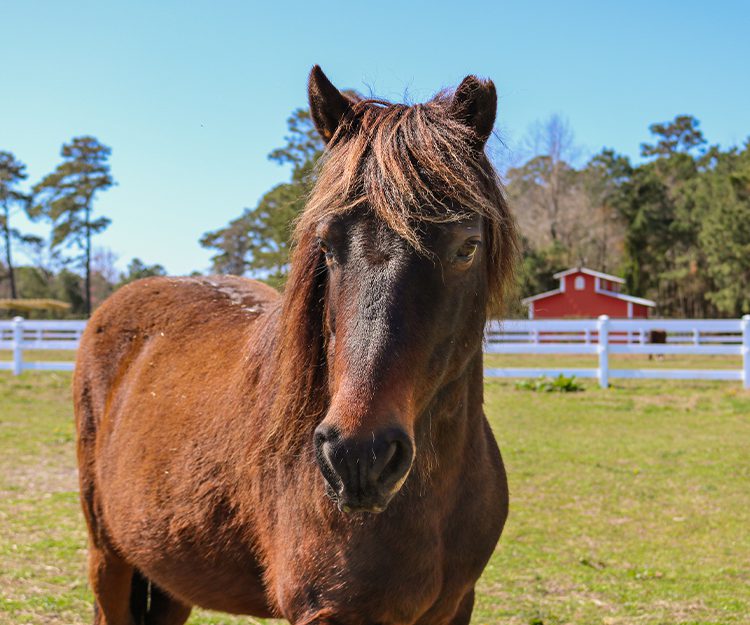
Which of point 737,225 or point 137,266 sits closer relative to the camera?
point 737,225

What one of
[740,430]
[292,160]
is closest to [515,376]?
[740,430]

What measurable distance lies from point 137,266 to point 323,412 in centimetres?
4932

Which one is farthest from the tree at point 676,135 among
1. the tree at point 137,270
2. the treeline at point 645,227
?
the tree at point 137,270

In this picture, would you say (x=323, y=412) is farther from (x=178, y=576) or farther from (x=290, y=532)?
(x=178, y=576)

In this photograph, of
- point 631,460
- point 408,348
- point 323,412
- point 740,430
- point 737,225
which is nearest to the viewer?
point 408,348

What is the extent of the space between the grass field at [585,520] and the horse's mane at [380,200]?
2673 mm

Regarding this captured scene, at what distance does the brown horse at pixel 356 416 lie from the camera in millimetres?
1861

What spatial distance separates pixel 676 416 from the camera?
1123 centimetres

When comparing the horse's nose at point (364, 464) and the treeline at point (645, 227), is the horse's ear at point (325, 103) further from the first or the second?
the treeline at point (645, 227)

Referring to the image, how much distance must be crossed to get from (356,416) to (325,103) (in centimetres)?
110

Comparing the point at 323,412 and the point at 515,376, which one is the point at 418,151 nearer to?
the point at 323,412

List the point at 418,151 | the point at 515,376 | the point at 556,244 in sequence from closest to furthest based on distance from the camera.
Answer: the point at 418,151, the point at 515,376, the point at 556,244

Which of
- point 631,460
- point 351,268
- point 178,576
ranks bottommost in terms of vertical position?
point 631,460

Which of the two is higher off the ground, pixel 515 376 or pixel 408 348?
pixel 408 348
